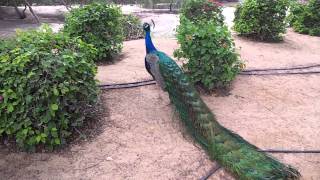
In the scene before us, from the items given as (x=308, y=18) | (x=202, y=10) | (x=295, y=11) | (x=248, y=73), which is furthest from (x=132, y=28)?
(x=308, y=18)

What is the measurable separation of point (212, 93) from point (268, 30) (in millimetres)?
4110

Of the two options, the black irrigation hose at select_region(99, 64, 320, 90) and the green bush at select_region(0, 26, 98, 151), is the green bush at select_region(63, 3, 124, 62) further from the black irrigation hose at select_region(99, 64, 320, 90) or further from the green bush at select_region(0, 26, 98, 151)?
the green bush at select_region(0, 26, 98, 151)

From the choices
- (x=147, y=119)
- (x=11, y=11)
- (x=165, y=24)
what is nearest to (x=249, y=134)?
(x=147, y=119)

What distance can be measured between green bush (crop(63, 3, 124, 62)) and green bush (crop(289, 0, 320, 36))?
6.11 metres

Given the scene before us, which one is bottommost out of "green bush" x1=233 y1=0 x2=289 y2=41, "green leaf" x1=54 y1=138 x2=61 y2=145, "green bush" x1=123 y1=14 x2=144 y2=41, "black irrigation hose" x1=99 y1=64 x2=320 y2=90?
"green leaf" x1=54 y1=138 x2=61 y2=145

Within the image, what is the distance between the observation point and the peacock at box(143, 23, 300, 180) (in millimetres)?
4137

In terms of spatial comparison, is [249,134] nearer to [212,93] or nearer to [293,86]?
[212,93]

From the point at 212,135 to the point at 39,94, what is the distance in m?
2.06

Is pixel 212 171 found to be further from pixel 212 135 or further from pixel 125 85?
pixel 125 85

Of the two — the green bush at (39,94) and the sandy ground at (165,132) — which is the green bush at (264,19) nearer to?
the sandy ground at (165,132)

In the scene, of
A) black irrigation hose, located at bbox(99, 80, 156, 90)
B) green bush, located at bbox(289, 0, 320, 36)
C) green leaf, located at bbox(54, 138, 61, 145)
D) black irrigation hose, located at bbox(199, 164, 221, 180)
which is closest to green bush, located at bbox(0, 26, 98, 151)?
green leaf, located at bbox(54, 138, 61, 145)

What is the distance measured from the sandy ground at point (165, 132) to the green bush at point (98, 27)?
14.5 inches

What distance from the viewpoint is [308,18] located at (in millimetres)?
11305

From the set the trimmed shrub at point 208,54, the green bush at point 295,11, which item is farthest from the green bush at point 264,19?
the trimmed shrub at point 208,54
